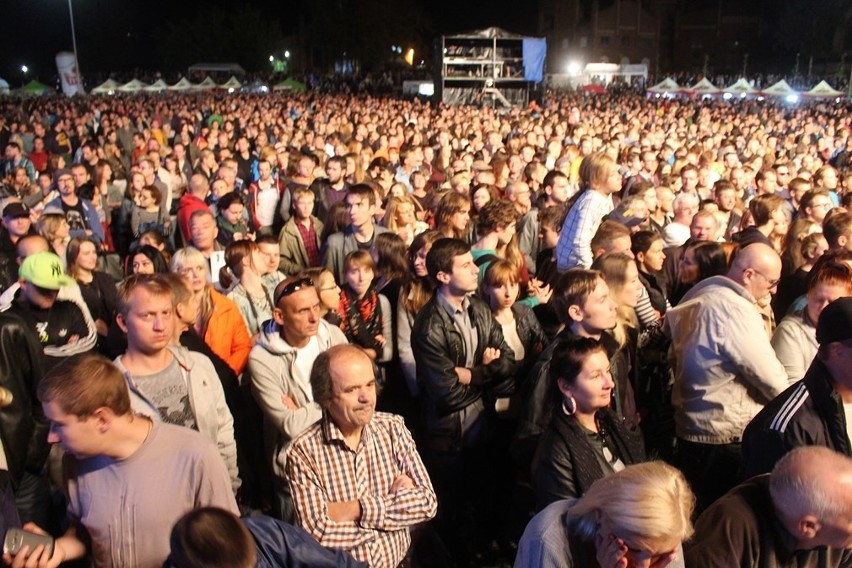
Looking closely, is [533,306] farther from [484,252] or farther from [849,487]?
[849,487]

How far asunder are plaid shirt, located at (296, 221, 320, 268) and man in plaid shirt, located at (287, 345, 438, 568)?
395 centimetres

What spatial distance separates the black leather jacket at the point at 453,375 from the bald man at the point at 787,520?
5.43 ft

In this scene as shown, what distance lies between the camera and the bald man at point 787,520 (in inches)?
84.1

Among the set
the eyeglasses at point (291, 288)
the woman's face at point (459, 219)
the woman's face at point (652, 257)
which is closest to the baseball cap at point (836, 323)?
the eyeglasses at point (291, 288)

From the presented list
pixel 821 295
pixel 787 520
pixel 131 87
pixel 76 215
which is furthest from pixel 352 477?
pixel 131 87

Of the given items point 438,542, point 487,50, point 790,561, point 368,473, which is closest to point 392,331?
point 438,542

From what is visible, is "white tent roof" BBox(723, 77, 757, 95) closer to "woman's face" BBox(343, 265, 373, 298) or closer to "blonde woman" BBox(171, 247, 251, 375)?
"woman's face" BBox(343, 265, 373, 298)

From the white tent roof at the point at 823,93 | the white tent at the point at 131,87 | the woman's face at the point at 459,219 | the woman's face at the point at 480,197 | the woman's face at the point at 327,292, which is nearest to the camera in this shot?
the woman's face at the point at 327,292

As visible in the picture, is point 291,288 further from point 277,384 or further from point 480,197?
point 480,197

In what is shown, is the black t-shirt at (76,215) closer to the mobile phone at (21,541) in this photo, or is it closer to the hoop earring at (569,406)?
the mobile phone at (21,541)

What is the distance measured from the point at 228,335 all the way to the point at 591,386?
7.70ft

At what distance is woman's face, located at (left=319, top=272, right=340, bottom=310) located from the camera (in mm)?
4152

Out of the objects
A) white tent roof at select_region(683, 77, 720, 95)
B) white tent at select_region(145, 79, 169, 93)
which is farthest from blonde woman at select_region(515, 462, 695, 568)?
white tent at select_region(145, 79, 169, 93)

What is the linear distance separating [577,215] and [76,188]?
639 cm
